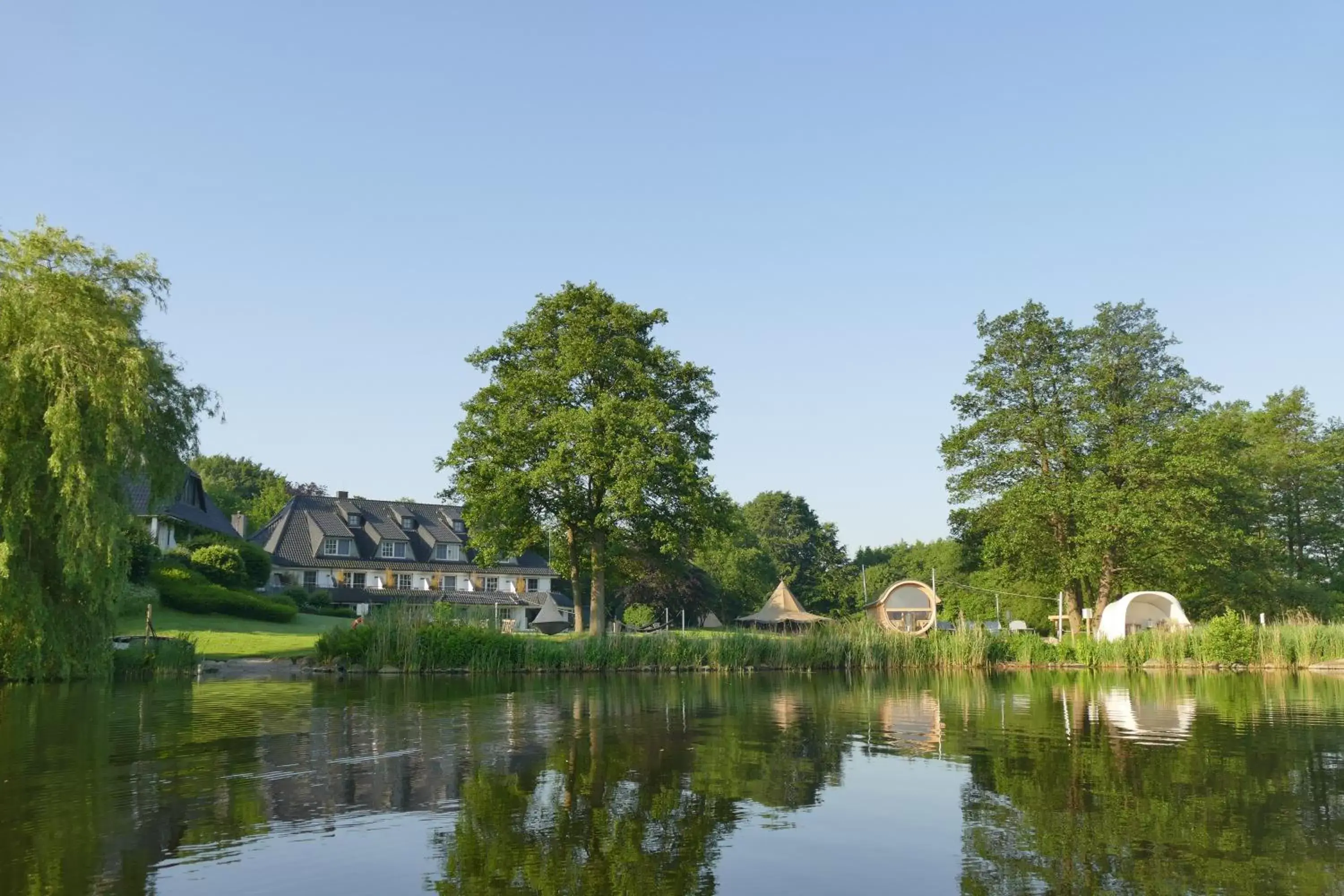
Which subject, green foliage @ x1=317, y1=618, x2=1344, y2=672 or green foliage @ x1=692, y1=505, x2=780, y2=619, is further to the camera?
green foliage @ x1=692, y1=505, x2=780, y2=619

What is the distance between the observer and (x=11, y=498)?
25.6 m

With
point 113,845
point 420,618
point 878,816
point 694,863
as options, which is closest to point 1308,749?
point 878,816

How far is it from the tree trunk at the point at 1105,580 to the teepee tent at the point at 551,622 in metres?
28.0

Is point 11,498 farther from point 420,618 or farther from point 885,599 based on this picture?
point 885,599

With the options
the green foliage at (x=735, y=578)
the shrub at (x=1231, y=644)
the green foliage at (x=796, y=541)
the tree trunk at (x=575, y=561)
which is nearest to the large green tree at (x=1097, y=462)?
the shrub at (x=1231, y=644)

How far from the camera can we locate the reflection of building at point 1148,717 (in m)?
17.7

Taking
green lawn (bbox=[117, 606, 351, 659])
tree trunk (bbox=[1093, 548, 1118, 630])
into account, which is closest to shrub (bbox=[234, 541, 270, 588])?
green lawn (bbox=[117, 606, 351, 659])

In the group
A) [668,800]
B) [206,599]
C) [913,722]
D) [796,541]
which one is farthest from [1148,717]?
[796,541]

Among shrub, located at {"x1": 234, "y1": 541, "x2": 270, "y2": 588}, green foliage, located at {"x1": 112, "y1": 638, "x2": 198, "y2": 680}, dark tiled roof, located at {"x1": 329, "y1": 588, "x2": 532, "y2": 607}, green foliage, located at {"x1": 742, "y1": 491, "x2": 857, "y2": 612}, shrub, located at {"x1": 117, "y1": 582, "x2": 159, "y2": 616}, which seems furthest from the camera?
green foliage, located at {"x1": 742, "y1": 491, "x2": 857, "y2": 612}

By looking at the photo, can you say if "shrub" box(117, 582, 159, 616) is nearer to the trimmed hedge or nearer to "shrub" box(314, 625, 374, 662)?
the trimmed hedge

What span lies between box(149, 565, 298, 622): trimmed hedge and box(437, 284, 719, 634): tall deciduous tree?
1048cm

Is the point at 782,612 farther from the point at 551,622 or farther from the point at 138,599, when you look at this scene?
the point at 138,599

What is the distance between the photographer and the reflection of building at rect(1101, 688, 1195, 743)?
17656 mm

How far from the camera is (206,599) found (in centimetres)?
4794
